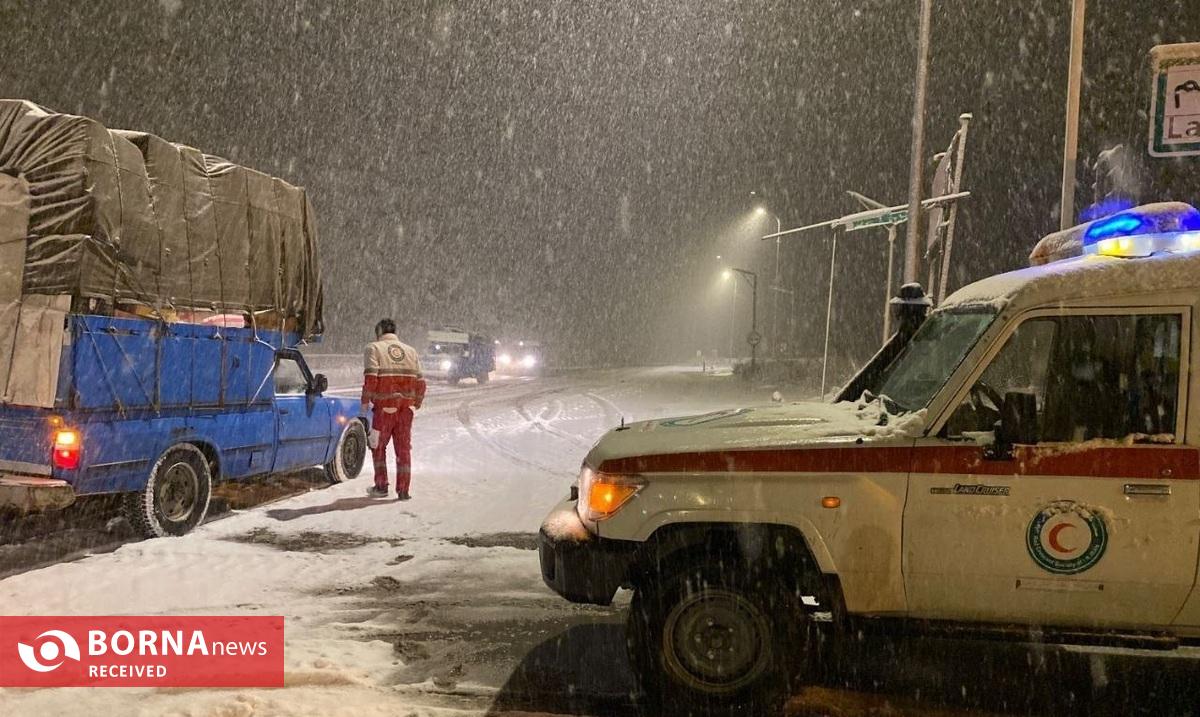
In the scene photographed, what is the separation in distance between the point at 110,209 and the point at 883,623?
21.5 ft

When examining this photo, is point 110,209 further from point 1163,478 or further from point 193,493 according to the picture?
point 1163,478

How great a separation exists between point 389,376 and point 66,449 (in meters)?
3.19

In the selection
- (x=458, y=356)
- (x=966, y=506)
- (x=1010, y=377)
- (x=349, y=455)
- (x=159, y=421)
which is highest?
(x=458, y=356)

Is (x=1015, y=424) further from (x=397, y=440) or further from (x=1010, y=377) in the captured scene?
(x=397, y=440)

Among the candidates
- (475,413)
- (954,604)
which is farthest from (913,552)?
(475,413)

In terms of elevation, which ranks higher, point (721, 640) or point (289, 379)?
point (289, 379)

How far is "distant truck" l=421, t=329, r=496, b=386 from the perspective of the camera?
1359 inches

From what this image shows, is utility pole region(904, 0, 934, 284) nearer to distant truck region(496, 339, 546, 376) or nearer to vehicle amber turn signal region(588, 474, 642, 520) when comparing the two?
vehicle amber turn signal region(588, 474, 642, 520)

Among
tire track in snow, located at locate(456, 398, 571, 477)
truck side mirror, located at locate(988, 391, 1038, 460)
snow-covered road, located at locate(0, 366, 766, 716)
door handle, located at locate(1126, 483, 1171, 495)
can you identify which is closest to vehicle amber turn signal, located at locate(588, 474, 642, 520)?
snow-covered road, located at locate(0, 366, 766, 716)

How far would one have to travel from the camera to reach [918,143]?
1231 cm

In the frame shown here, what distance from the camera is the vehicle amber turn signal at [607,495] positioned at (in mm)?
4023

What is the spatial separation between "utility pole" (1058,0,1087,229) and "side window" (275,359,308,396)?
8.99m

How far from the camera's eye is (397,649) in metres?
4.80

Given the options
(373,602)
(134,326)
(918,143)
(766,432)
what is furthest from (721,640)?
(918,143)
